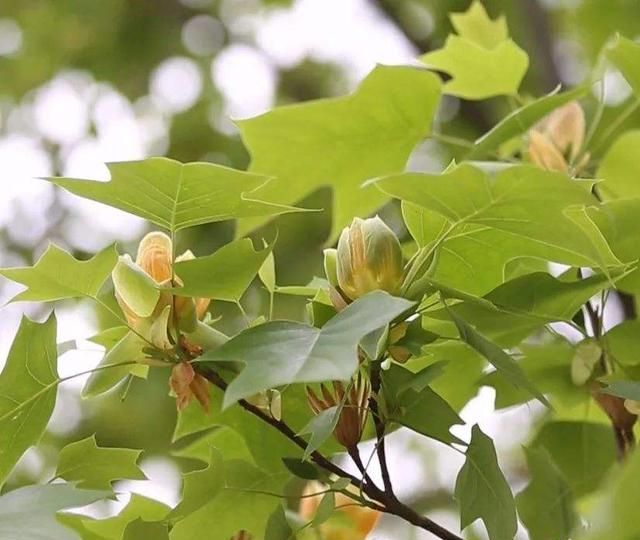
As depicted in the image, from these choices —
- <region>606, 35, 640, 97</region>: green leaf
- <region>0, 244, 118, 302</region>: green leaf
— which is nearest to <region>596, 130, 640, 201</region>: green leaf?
<region>606, 35, 640, 97</region>: green leaf

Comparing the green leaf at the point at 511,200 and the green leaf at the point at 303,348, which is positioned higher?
the green leaf at the point at 511,200

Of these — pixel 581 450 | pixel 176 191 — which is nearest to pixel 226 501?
pixel 176 191

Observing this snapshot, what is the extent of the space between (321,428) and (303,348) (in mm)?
43

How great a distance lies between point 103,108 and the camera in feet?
7.23

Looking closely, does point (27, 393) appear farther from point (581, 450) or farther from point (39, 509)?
point (581, 450)

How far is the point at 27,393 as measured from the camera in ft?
1.42

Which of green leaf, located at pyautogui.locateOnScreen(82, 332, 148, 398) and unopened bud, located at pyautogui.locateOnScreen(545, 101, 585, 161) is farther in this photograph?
unopened bud, located at pyautogui.locateOnScreen(545, 101, 585, 161)

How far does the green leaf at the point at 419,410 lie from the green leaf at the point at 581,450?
20cm

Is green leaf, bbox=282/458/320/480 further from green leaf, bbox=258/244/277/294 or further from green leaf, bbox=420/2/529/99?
green leaf, bbox=420/2/529/99

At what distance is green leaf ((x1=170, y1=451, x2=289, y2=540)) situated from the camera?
42cm

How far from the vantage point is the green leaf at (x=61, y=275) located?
0.42m

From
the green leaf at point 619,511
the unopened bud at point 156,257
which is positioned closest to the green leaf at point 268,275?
the unopened bud at point 156,257

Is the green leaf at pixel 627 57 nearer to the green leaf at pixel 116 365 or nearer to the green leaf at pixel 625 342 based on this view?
the green leaf at pixel 625 342

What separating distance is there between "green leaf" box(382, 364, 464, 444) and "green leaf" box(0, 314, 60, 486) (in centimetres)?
14
